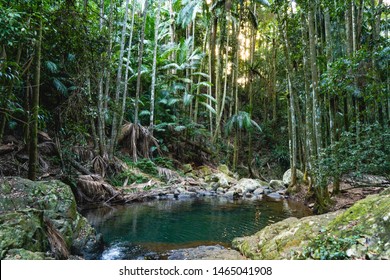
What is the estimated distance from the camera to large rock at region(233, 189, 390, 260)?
2.73 meters

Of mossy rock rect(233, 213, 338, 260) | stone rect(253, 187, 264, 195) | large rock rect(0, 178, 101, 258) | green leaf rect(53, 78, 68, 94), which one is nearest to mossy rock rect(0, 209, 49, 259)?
large rock rect(0, 178, 101, 258)

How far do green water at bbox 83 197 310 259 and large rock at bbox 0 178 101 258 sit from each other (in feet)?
2.13

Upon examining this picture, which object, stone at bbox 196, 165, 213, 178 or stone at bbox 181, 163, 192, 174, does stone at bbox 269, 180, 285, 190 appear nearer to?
stone at bbox 196, 165, 213, 178

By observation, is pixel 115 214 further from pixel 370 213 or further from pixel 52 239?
pixel 370 213

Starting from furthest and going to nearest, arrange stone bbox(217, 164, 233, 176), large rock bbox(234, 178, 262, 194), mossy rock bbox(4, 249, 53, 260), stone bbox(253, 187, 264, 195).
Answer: stone bbox(217, 164, 233, 176), large rock bbox(234, 178, 262, 194), stone bbox(253, 187, 264, 195), mossy rock bbox(4, 249, 53, 260)

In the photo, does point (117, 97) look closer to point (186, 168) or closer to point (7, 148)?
point (7, 148)

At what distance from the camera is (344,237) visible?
301cm

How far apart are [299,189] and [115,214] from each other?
762 centimetres

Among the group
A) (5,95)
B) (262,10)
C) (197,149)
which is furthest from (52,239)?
(262,10)

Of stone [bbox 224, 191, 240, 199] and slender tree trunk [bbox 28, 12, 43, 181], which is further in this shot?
stone [bbox 224, 191, 240, 199]

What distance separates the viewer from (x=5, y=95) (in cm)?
495

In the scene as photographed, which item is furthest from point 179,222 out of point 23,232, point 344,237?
point 344,237

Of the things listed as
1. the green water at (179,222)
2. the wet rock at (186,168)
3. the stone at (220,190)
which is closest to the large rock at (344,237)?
the green water at (179,222)

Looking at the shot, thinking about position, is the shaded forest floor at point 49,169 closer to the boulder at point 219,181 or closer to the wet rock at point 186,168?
the boulder at point 219,181
